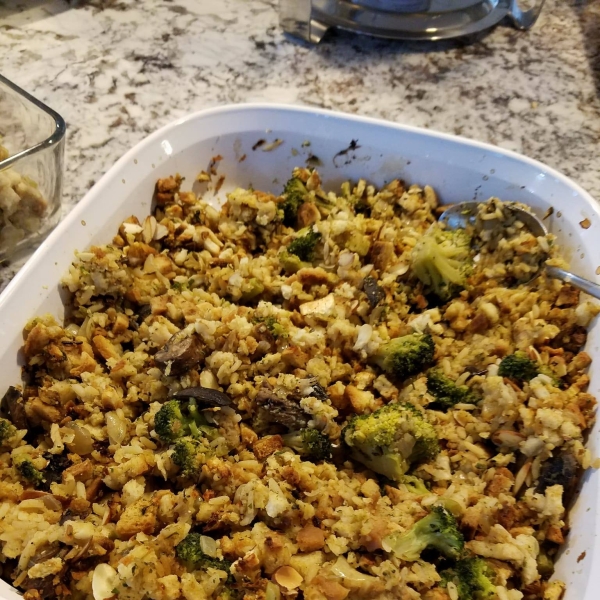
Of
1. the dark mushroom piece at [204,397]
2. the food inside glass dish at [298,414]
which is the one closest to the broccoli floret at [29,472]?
the food inside glass dish at [298,414]

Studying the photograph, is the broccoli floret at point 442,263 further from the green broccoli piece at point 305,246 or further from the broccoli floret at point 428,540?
the broccoli floret at point 428,540

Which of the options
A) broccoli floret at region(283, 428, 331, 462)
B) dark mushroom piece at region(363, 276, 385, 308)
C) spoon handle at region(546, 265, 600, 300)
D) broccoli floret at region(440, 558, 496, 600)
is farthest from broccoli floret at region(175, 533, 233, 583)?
spoon handle at region(546, 265, 600, 300)

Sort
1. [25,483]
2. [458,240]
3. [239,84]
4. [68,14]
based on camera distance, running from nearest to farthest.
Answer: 1. [25,483]
2. [458,240]
3. [239,84]
4. [68,14]

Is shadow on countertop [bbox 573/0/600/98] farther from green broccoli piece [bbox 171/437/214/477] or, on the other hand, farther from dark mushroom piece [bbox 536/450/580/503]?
green broccoli piece [bbox 171/437/214/477]

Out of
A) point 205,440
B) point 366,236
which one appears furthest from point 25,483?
point 366,236

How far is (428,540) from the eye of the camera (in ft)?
3.25

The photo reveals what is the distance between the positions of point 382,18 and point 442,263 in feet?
4.32

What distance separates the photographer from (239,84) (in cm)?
209

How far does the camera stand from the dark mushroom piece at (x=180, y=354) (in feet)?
3.88

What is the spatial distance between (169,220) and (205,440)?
640mm

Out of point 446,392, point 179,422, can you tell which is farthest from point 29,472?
point 446,392

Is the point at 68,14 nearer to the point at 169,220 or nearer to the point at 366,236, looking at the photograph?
the point at 169,220

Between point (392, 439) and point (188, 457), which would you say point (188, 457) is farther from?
point (392, 439)

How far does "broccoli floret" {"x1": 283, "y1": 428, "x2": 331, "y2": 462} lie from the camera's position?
1138 millimetres
